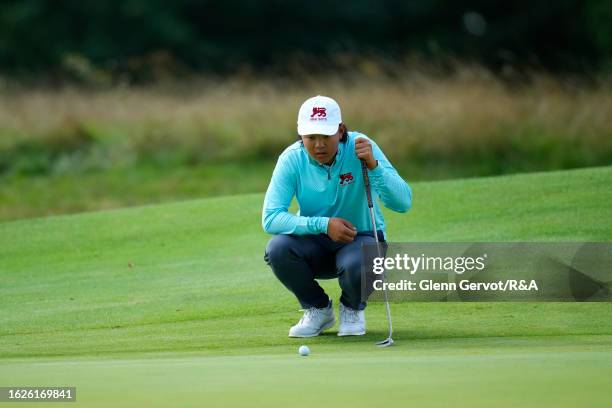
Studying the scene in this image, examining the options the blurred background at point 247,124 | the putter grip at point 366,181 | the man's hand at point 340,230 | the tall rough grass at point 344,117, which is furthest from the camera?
the blurred background at point 247,124

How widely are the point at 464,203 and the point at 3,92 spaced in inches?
519

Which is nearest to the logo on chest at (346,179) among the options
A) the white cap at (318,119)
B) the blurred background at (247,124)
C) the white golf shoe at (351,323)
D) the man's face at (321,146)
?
the man's face at (321,146)

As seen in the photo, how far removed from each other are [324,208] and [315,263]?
30 centimetres

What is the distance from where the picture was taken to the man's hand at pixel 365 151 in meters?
6.14

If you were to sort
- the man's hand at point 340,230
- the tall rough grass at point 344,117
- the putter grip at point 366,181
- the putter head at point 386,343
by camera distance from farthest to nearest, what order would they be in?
the tall rough grass at point 344,117
the putter grip at point 366,181
the man's hand at point 340,230
the putter head at point 386,343

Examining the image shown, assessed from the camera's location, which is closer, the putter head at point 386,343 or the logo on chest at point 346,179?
the putter head at point 386,343

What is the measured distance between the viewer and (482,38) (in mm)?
36156

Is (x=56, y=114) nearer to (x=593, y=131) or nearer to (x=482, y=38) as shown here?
(x=593, y=131)

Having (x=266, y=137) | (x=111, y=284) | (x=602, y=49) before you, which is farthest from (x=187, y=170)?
(x=602, y=49)

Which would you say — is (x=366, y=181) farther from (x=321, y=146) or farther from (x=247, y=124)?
(x=247, y=124)

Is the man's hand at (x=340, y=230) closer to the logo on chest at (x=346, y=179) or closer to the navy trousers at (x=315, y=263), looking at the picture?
the navy trousers at (x=315, y=263)

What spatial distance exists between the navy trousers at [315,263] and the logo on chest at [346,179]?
306mm

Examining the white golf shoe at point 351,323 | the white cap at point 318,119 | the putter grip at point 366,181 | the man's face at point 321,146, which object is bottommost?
the white golf shoe at point 351,323

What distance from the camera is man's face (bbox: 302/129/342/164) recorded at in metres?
6.18
